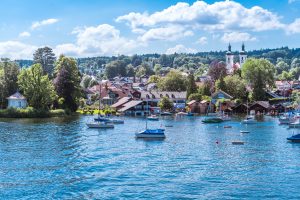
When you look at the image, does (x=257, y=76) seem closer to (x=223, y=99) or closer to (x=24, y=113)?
(x=223, y=99)

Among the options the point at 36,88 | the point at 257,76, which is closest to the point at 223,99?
the point at 257,76

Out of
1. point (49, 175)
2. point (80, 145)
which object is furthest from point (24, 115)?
point (49, 175)

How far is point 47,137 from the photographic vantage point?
6806 centimetres

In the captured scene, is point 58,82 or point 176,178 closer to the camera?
point 176,178

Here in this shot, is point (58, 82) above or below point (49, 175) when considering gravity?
above

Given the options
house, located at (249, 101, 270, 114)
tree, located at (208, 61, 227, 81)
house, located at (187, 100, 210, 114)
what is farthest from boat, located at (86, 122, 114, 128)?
tree, located at (208, 61, 227, 81)

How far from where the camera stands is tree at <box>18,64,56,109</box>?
4405 inches

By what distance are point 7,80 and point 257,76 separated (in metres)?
74.8

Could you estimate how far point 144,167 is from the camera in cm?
4578

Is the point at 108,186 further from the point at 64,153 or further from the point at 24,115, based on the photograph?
the point at 24,115

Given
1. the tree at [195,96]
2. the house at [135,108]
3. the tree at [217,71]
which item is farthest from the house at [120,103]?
the tree at [217,71]

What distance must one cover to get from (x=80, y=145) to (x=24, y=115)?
169 feet

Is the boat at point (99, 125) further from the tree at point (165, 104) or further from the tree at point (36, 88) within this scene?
the tree at point (165, 104)

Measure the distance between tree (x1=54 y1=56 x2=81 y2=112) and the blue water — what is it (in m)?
44.5
